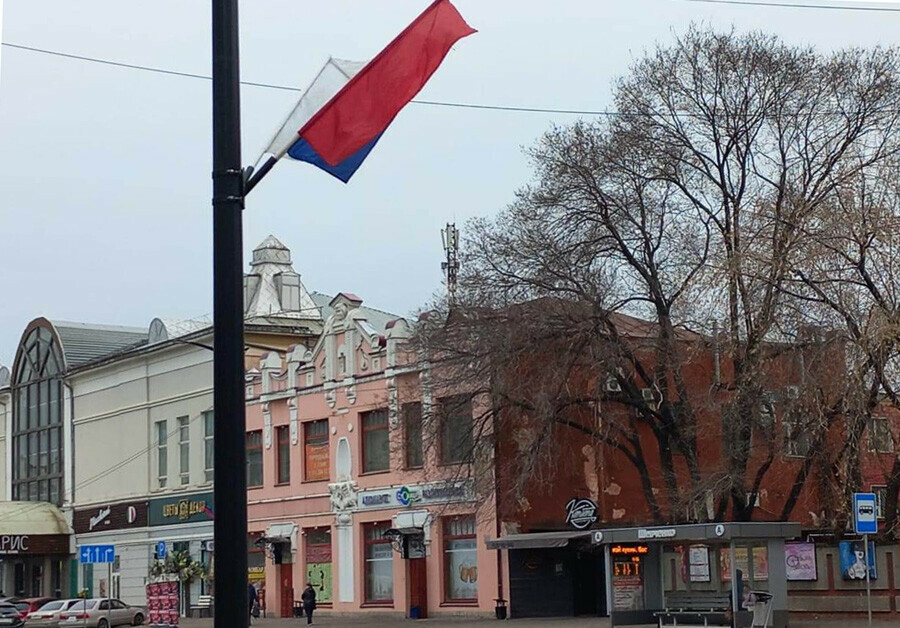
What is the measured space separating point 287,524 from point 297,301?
14.3m

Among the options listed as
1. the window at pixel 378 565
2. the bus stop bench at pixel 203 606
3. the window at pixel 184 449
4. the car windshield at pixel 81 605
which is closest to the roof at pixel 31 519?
the window at pixel 184 449

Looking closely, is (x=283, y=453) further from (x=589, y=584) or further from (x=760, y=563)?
(x=760, y=563)

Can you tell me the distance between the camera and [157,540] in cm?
6325

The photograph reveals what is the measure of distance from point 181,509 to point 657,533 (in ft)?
109

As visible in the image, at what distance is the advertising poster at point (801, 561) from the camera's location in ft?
121

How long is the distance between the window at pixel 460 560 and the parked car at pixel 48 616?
15.0 meters

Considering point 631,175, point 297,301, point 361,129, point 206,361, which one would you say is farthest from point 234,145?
point 297,301

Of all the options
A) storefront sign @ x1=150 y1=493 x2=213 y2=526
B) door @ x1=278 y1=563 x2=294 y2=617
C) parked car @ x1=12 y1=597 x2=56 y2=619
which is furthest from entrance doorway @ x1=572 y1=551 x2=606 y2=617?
parked car @ x1=12 y1=597 x2=56 y2=619

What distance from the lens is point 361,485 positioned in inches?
2028

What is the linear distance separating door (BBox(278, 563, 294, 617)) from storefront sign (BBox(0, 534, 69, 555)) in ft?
61.8

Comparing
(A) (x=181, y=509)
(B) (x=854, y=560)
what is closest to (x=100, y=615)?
(A) (x=181, y=509)

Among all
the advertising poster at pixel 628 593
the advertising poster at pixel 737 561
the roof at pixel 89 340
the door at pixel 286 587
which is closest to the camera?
the advertising poster at pixel 737 561

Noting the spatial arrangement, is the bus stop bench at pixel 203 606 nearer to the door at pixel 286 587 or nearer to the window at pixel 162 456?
the door at pixel 286 587

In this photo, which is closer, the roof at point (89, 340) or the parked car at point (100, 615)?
the parked car at point (100, 615)
